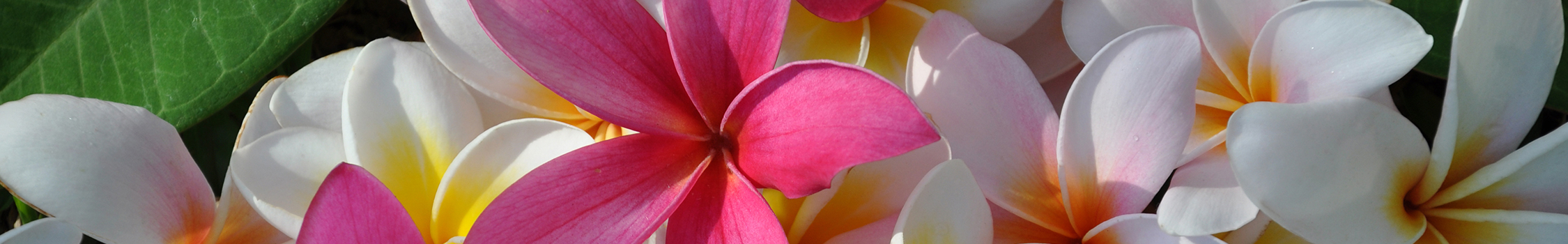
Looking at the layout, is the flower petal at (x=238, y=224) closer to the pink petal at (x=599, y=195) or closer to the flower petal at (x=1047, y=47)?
the pink petal at (x=599, y=195)

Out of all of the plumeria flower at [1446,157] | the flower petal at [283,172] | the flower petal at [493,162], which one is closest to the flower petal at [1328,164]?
the plumeria flower at [1446,157]

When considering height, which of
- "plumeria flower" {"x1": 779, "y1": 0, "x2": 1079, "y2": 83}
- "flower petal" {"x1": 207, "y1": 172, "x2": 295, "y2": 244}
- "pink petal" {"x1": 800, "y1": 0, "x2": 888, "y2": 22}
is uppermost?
"pink petal" {"x1": 800, "y1": 0, "x2": 888, "y2": 22}

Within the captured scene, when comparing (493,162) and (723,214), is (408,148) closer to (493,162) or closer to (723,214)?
(493,162)

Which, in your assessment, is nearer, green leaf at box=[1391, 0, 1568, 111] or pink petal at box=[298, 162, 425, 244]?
pink petal at box=[298, 162, 425, 244]

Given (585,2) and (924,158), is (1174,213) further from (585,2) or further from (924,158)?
(585,2)

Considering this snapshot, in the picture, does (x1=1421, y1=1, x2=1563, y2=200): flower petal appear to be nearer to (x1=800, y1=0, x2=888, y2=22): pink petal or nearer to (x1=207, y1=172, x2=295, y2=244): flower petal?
(x1=800, y1=0, x2=888, y2=22): pink petal

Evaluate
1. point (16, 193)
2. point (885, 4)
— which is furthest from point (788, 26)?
point (16, 193)

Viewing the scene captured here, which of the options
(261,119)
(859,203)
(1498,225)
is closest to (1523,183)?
(1498,225)

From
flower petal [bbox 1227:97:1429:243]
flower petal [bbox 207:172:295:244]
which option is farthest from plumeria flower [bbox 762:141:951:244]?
flower petal [bbox 207:172:295:244]
